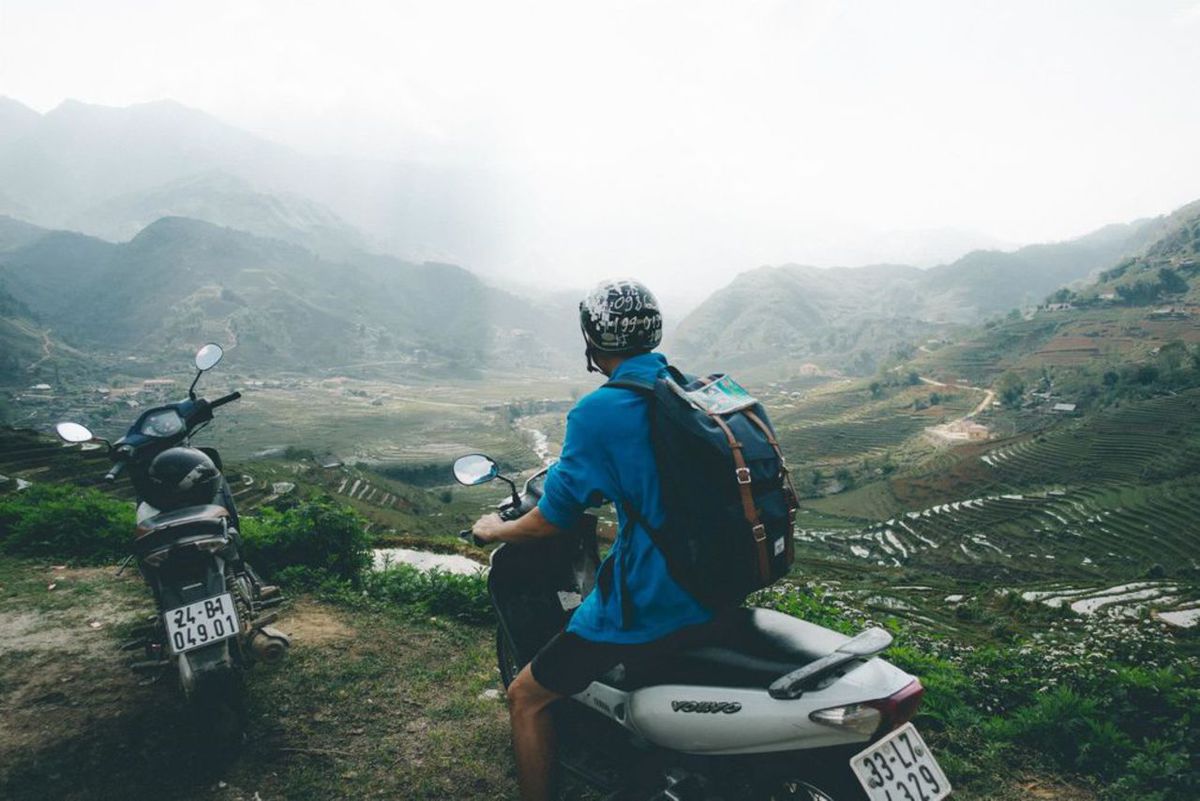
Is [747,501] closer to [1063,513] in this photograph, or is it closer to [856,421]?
[1063,513]

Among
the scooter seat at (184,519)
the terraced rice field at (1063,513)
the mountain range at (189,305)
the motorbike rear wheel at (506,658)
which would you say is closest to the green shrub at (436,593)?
the motorbike rear wheel at (506,658)

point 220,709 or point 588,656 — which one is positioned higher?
point 588,656

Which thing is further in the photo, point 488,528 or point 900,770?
point 488,528

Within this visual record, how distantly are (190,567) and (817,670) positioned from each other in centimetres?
316

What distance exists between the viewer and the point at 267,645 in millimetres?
4008

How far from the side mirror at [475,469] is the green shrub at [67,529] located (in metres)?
5.29

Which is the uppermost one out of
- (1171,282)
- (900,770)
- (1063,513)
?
(1171,282)

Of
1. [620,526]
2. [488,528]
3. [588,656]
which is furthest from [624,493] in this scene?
[488,528]

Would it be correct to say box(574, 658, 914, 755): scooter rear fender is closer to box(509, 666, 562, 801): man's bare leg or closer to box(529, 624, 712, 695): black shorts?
box(529, 624, 712, 695): black shorts

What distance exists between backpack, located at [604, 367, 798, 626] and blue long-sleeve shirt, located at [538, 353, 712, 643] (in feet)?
0.15

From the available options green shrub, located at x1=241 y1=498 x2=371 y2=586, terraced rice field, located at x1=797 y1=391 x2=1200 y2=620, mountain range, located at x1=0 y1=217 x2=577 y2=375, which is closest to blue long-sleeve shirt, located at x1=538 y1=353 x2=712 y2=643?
green shrub, located at x1=241 y1=498 x2=371 y2=586

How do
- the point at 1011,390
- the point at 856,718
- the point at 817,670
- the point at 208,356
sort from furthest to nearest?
the point at 1011,390
the point at 208,356
the point at 817,670
the point at 856,718

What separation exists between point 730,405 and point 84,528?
7216 millimetres

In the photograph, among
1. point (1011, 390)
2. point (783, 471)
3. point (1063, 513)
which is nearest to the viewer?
point (783, 471)
